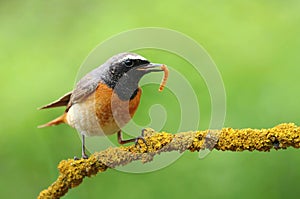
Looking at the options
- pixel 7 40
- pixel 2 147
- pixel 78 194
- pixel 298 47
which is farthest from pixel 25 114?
pixel 298 47

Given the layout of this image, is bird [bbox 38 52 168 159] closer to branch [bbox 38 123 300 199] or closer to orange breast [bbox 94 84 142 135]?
orange breast [bbox 94 84 142 135]

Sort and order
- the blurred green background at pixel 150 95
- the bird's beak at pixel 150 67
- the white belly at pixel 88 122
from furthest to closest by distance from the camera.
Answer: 1. the blurred green background at pixel 150 95
2. the white belly at pixel 88 122
3. the bird's beak at pixel 150 67

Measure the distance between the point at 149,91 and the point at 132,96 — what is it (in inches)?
21.2

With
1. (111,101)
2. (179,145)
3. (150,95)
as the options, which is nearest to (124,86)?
(111,101)

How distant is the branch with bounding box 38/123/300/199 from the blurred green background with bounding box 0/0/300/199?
59cm

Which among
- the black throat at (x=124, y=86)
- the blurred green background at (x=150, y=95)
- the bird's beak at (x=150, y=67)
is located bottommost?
the bird's beak at (x=150, y=67)

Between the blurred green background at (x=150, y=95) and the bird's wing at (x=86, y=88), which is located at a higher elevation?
the blurred green background at (x=150, y=95)

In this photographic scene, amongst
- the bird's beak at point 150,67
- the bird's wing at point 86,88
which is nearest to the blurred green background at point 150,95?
the bird's wing at point 86,88

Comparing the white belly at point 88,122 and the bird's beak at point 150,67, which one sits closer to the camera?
the bird's beak at point 150,67

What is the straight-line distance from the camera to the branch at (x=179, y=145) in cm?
86

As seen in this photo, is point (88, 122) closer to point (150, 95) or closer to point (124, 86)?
point (124, 86)

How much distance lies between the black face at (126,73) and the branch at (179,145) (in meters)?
0.14

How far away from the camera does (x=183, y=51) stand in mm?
1626

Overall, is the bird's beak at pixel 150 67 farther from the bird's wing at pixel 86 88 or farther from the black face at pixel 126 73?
the bird's wing at pixel 86 88
